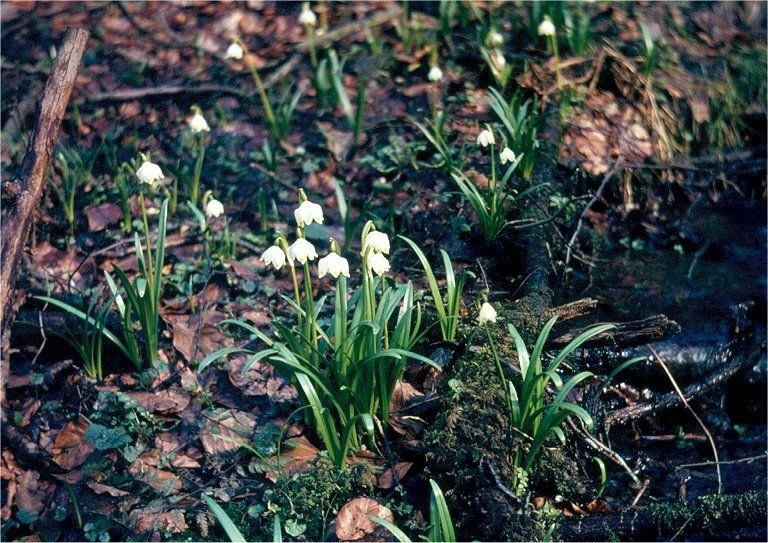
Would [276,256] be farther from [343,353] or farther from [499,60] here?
[499,60]

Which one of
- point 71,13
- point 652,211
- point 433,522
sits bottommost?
point 652,211

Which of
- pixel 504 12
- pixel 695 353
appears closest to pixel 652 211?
→ pixel 695 353

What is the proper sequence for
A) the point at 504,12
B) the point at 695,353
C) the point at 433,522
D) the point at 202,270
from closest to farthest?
the point at 433,522, the point at 695,353, the point at 202,270, the point at 504,12

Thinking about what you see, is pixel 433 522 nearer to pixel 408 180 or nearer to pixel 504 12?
pixel 408 180

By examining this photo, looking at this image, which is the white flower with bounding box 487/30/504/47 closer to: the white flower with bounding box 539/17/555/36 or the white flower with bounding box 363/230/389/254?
the white flower with bounding box 539/17/555/36

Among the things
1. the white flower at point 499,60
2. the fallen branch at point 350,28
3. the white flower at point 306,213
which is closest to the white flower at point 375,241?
the white flower at point 306,213

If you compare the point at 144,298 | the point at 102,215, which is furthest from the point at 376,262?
the point at 102,215

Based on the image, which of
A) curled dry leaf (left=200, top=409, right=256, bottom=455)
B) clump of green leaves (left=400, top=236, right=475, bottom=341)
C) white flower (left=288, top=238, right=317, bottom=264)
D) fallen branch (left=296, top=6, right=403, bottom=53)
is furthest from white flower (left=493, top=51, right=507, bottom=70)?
curled dry leaf (left=200, top=409, right=256, bottom=455)
